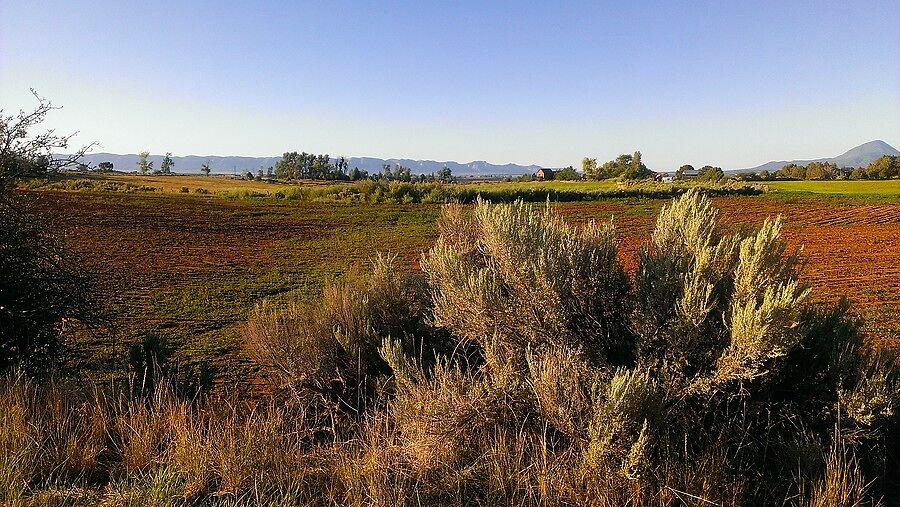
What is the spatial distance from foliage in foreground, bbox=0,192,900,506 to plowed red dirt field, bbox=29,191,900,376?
93 cm

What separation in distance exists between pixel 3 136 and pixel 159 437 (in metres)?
5.15

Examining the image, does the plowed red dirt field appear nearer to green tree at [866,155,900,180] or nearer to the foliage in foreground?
the foliage in foreground

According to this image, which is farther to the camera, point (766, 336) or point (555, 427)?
point (555, 427)

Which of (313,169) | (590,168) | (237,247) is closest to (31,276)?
(237,247)

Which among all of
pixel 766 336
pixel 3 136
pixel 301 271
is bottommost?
pixel 301 271

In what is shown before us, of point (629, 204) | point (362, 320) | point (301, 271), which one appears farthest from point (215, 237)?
point (629, 204)

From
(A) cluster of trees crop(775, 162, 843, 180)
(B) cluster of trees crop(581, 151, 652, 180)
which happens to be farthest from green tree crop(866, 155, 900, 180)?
(B) cluster of trees crop(581, 151, 652, 180)

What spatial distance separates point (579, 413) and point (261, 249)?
68.2ft

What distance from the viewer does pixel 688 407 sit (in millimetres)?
3980

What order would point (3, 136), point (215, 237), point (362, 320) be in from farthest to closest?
1. point (215, 237)
2. point (3, 136)
3. point (362, 320)

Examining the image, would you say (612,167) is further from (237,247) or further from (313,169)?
(237,247)

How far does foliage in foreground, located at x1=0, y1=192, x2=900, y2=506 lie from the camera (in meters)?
3.36

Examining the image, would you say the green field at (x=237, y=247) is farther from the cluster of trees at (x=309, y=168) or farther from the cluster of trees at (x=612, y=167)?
the cluster of trees at (x=309, y=168)

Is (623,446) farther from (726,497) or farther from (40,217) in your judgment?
(40,217)
